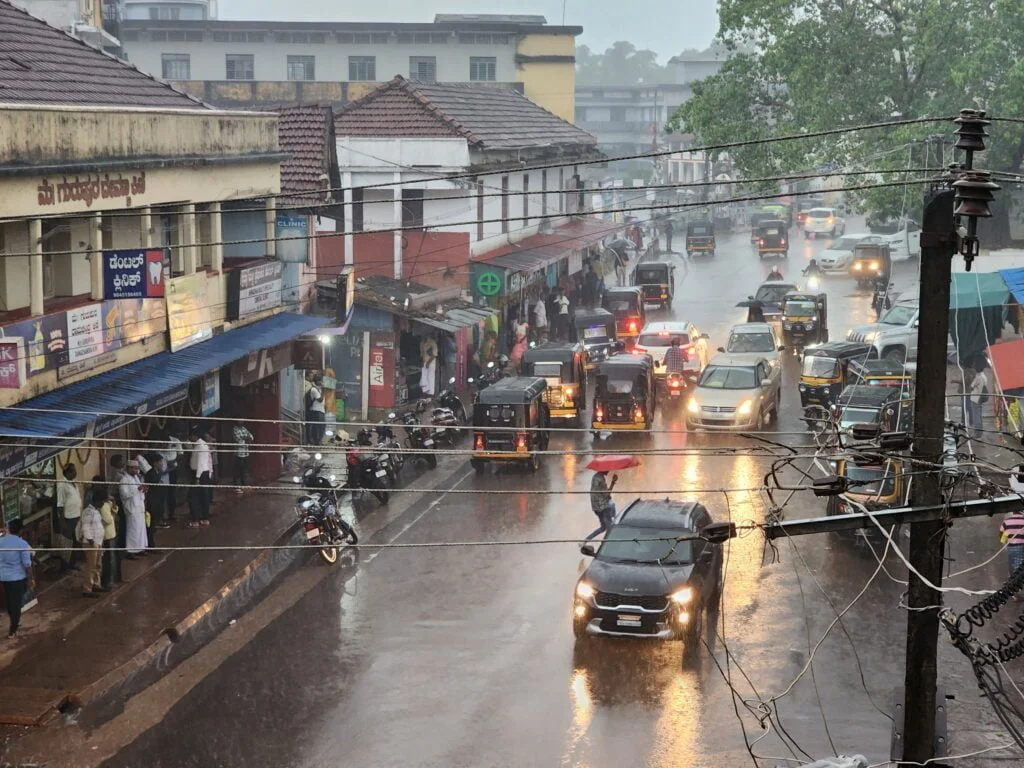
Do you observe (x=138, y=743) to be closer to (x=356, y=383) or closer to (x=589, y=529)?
(x=589, y=529)

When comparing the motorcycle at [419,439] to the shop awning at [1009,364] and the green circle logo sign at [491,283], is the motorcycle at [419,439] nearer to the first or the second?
the green circle logo sign at [491,283]

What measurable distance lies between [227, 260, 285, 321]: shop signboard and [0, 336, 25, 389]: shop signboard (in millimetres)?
7561

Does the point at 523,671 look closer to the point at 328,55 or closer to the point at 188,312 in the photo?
the point at 188,312

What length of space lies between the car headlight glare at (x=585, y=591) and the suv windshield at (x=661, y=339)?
831 inches

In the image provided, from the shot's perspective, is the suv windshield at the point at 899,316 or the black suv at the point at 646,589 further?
the suv windshield at the point at 899,316

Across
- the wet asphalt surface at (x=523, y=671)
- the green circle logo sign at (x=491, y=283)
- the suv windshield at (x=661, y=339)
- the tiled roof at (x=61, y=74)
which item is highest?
the tiled roof at (x=61, y=74)

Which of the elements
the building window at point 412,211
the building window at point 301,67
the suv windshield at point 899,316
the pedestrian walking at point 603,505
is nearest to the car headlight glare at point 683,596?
the pedestrian walking at point 603,505

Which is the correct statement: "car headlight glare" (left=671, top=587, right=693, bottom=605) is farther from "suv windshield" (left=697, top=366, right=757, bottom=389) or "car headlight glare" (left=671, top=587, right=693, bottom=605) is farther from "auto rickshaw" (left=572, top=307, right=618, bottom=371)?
"auto rickshaw" (left=572, top=307, right=618, bottom=371)

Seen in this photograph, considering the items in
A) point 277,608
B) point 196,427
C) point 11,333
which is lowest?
point 277,608

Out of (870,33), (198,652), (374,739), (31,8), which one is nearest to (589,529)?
(198,652)

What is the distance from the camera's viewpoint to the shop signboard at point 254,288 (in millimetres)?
26234

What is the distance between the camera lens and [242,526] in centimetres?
2453

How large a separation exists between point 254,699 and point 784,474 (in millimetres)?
15173

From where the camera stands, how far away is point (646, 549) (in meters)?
19.4
